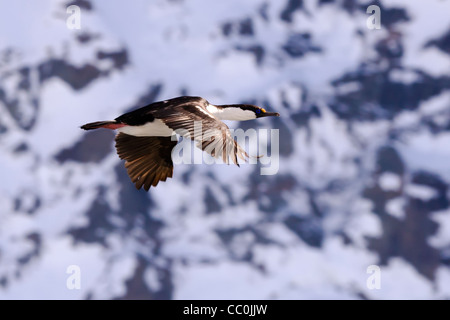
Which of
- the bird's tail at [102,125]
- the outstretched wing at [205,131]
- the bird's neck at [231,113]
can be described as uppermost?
the bird's neck at [231,113]

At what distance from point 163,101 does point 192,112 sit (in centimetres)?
129

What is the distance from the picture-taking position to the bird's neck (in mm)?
12337

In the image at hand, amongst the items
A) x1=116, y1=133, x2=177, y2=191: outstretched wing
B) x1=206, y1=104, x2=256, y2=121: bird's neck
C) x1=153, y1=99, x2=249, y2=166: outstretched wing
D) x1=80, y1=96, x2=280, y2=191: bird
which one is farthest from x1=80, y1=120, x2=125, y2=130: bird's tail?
x1=206, y1=104, x2=256, y2=121: bird's neck

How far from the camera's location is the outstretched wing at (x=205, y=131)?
902cm

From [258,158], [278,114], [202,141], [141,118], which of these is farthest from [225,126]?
[278,114]

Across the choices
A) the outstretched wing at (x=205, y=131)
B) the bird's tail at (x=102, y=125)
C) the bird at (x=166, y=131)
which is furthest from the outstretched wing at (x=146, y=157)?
the outstretched wing at (x=205, y=131)

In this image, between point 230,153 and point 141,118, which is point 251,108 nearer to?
point 141,118

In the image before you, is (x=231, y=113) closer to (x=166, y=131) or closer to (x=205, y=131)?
(x=166, y=131)

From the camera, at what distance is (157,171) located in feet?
39.7

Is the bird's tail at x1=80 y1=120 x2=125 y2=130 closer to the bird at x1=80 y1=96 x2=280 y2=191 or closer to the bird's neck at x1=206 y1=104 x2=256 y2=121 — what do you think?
the bird at x1=80 y1=96 x2=280 y2=191

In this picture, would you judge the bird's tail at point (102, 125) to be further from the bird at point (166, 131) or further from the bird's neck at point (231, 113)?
the bird's neck at point (231, 113)

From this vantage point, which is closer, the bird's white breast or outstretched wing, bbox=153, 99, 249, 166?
outstretched wing, bbox=153, 99, 249, 166

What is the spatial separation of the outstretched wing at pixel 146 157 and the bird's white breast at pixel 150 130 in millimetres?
189

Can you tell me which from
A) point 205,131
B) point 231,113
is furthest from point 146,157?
point 205,131
